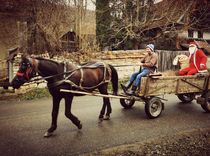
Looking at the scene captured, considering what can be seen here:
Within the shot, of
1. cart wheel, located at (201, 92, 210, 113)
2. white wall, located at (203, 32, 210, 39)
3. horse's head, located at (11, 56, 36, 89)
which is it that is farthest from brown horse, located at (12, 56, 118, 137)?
white wall, located at (203, 32, 210, 39)

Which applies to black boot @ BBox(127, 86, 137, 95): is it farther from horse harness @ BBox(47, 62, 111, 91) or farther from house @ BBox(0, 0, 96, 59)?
house @ BBox(0, 0, 96, 59)

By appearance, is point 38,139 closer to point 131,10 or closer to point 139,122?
point 139,122

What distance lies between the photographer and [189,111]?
739 cm

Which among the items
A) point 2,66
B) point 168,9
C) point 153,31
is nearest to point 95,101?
point 2,66

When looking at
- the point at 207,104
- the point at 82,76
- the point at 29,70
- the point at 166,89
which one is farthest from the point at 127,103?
the point at 29,70

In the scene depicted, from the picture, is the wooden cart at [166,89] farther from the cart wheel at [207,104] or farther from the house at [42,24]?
the house at [42,24]

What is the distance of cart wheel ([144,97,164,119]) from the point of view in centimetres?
652

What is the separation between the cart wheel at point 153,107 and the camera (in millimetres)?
6520

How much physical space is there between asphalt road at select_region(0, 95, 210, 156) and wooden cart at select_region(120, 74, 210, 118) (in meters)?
0.28

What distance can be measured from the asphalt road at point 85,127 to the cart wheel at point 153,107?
0.15 meters

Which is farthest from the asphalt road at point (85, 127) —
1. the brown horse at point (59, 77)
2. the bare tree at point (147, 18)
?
the bare tree at point (147, 18)

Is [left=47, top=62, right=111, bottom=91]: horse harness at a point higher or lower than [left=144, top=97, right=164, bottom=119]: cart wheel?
higher

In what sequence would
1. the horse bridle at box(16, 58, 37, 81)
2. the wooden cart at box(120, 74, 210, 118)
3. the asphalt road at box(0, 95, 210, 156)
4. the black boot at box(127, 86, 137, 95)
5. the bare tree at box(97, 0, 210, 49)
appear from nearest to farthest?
the asphalt road at box(0, 95, 210, 156) < the horse bridle at box(16, 58, 37, 81) < the wooden cart at box(120, 74, 210, 118) < the black boot at box(127, 86, 137, 95) < the bare tree at box(97, 0, 210, 49)

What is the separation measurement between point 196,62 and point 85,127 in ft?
12.7
